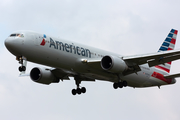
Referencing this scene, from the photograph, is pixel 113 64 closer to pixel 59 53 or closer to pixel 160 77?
pixel 59 53

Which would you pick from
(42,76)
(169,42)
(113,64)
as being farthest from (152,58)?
(169,42)

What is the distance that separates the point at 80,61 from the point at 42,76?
6.67m

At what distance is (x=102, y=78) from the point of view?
4109 centimetres

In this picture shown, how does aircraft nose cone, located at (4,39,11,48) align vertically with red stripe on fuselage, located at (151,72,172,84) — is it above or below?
above

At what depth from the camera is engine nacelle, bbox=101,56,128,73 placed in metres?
36.9

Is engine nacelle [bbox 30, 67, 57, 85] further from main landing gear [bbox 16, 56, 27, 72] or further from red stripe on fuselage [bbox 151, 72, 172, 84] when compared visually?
red stripe on fuselage [bbox 151, 72, 172, 84]

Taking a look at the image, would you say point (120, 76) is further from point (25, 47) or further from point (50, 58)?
point (25, 47)

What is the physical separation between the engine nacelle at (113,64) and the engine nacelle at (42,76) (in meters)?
8.10

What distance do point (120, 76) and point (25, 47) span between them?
1168 centimetres

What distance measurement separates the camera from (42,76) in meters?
42.0

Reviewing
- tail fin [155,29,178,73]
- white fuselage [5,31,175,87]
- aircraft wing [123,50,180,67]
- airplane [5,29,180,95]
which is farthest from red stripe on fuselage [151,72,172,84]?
aircraft wing [123,50,180,67]

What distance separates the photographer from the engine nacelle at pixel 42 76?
42.2m

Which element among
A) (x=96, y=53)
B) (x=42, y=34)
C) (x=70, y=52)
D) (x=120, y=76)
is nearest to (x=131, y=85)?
(x=120, y=76)

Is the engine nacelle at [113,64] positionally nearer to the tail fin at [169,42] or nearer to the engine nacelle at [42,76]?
the engine nacelle at [42,76]
